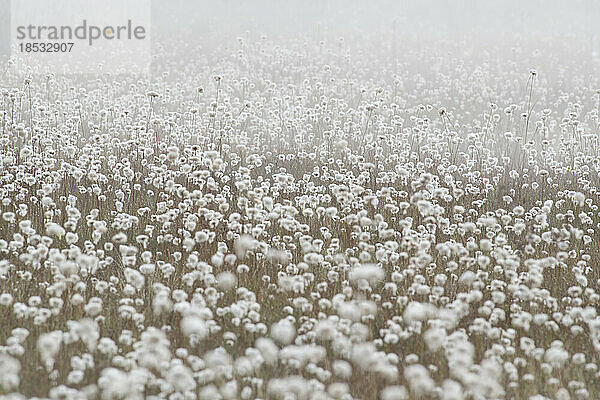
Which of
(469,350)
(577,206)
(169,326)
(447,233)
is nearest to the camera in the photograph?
(469,350)

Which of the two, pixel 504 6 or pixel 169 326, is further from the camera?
pixel 504 6

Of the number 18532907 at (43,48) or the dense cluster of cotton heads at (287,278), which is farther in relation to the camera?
the number 18532907 at (43,48)

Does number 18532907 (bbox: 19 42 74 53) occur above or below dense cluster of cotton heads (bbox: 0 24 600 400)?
above

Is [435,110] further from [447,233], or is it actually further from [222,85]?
[447,233]

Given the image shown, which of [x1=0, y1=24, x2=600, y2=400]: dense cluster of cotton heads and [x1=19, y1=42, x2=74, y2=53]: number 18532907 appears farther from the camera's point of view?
[x1=19, y1=42, x2=74, y2=53]: number 18532907

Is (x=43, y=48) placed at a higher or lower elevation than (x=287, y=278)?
higher

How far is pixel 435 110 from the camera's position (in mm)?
17891

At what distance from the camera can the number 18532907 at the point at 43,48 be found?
2244 centimetres

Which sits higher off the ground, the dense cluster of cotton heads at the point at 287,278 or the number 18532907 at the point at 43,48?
the number 18532907 at the point at 43,48

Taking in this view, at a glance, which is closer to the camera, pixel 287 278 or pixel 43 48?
pixel 287 278

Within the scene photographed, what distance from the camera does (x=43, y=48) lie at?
2266cm

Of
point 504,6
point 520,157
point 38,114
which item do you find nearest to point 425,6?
point 504,6

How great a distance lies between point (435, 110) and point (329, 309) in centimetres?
1361

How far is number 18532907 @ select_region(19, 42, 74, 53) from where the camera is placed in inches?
884
